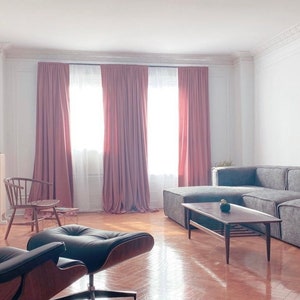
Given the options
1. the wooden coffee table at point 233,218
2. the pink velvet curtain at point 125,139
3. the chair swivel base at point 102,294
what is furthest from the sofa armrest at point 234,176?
the chair swivel base at point 102,294

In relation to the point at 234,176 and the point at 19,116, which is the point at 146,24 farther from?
→ the point at 19,116

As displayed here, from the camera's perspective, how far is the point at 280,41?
567 centimetres

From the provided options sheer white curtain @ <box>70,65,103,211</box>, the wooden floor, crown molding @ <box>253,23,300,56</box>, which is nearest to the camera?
the wooden floor

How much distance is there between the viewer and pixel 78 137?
20.5 ft

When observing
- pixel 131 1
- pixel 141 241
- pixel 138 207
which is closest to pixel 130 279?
pixel 141 241

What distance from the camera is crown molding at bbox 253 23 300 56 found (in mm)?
5289

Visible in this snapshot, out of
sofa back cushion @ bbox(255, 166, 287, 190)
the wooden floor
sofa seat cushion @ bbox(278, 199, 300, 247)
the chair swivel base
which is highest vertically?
sofa back cushion @ bbox(255, 166, 287, 190)

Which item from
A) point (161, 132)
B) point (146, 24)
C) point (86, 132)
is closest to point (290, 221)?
point (146, 24)

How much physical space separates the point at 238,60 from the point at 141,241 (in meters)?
4.83

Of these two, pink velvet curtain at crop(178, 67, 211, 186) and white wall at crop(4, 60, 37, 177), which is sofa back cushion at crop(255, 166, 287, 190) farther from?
white wall at crop(4, 60, 37, 177)

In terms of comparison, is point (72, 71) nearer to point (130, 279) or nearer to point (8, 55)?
point (8, 55)

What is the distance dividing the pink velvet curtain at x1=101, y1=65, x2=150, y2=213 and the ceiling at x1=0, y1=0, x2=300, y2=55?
1.45ft

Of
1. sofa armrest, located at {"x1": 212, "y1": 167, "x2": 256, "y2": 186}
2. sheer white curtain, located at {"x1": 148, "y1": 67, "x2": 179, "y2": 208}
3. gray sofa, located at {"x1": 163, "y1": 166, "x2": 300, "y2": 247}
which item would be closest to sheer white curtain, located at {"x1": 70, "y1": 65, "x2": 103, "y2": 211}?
sheer white curtain, located at {"x1": 148, "y1": 67, "x2": 179, "y2": 208}

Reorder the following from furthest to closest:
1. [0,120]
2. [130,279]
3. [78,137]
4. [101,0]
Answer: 1. [78,137]
2. [0,120]
3. [101,0]
4. [130,279]
